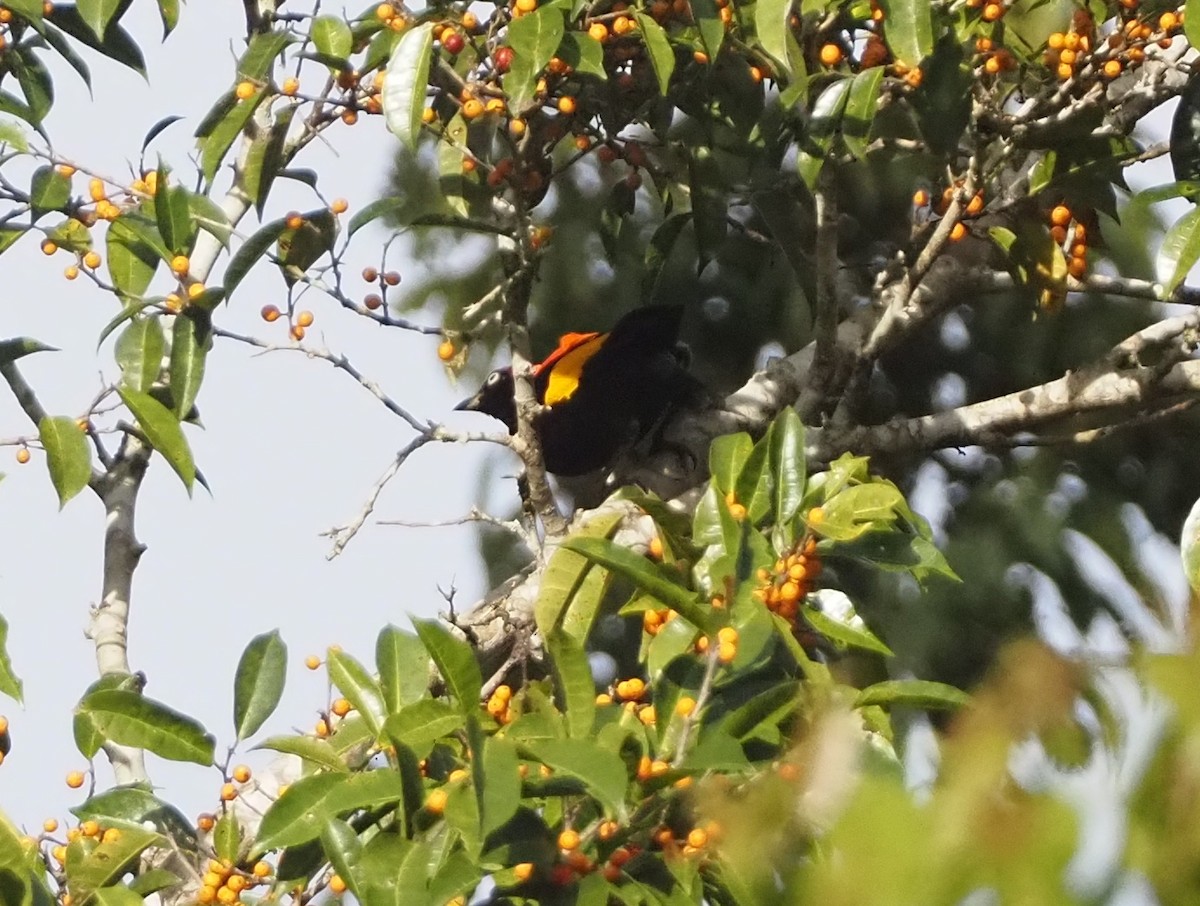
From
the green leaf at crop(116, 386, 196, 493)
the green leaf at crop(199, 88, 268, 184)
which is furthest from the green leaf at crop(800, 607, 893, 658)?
the green leaf at crop(199, 88, 268, 184)

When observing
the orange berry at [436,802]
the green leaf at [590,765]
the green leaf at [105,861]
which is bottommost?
the green leaf at [105,861]

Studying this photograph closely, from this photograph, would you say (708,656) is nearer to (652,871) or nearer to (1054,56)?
(652,871)

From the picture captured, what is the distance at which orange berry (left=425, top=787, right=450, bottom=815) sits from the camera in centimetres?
189

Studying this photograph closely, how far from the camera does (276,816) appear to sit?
1.95m

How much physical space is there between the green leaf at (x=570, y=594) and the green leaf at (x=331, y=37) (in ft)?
3.32

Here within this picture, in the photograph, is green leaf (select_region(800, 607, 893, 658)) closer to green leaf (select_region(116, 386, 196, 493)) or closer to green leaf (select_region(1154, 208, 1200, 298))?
green leaf (select_region(1154, 208, 1200, 298))

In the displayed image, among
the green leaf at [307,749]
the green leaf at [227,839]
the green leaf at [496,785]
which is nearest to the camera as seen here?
the green leaf at [496,785]

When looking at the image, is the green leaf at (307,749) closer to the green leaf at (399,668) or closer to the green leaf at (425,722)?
the green leaf at (399,668)

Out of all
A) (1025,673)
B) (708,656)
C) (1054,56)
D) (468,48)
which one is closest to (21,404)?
(468,48)

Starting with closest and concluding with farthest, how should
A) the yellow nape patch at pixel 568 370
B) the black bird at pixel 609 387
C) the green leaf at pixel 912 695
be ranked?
the green leaf at pixel 912 695
the black bird at pixel 609 387
the yellow nape patch at pixel 568 370

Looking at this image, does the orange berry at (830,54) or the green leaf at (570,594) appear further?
the orange berry at (830,54)

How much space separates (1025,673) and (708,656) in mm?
1168

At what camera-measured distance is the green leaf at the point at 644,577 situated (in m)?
1.96

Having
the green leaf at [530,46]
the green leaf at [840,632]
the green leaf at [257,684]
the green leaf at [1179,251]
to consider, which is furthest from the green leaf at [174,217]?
the green leaf at [1179,251]
